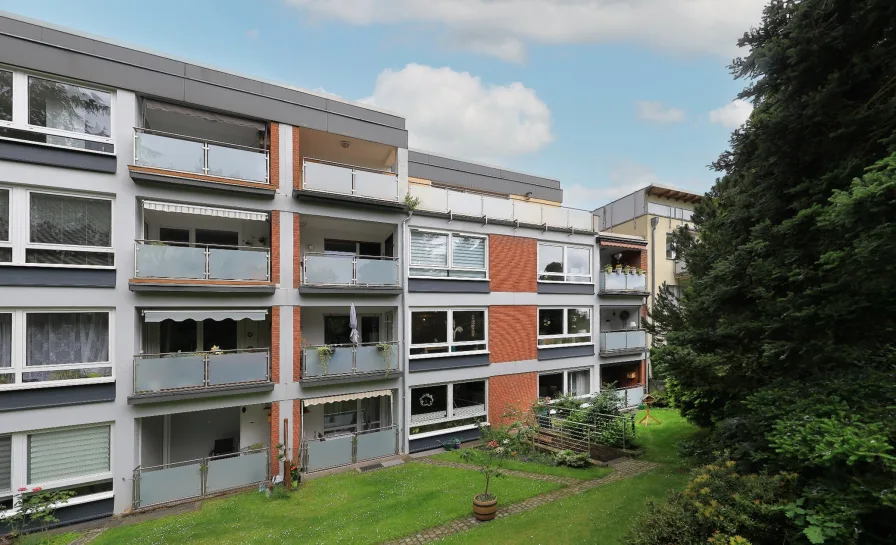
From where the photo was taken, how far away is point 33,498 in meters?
8.86

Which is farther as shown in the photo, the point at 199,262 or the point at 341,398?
the point at 341,398

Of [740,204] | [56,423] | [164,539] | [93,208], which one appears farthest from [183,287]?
[740,204]

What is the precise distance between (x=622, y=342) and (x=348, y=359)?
13544mm

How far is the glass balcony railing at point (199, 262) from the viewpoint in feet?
34.5

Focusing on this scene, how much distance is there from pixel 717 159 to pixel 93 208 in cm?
1650

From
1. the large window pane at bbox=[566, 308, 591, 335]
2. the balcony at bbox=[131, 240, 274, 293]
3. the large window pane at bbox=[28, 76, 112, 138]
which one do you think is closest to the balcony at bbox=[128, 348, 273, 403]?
the balcony at bbox=[131, 240, 274, 293]

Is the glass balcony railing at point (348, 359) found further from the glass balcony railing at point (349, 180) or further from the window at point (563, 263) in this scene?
the window at point (563, 263)

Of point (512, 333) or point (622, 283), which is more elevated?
point (622, 283)

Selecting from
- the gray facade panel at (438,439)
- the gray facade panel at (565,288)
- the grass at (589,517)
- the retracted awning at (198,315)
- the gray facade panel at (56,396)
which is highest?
the gray facade panel at (565,288)

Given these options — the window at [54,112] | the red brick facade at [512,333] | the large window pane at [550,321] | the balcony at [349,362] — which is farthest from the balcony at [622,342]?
the window at [54,112]

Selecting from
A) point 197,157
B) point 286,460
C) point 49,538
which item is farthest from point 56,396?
point 197,157

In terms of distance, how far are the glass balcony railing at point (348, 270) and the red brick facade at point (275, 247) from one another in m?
0.77

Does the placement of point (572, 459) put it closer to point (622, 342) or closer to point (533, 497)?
point (533, 497)

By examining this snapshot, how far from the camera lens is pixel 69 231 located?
1005 centimetres
